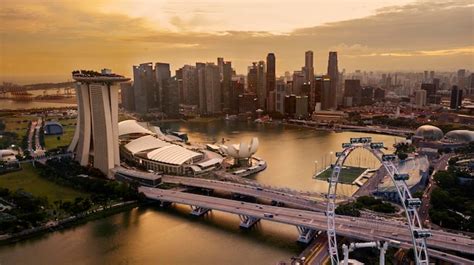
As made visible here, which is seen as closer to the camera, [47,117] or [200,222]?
[200,222]

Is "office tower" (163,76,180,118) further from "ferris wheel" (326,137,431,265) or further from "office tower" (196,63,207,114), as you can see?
"ferris wheel" (326,137,431,265)

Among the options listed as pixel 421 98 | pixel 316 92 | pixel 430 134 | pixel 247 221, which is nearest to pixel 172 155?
pixel 247 221

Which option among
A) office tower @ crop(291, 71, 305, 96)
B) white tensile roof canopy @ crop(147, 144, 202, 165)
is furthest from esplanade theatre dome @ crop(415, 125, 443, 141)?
office tower @ crop(291, 71, 305, 96)

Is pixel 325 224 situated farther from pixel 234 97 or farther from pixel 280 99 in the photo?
pixel 234 97

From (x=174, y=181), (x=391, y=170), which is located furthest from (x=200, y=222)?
(x=391, y=170)

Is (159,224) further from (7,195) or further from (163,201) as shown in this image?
A: (7,195)

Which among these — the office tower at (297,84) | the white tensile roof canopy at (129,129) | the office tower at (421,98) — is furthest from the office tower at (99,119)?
the office tower at (421,98)

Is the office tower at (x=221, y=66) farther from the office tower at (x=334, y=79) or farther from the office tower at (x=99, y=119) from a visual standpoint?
the office tower at (x=99, y=119)
